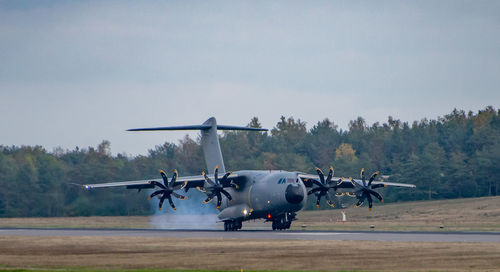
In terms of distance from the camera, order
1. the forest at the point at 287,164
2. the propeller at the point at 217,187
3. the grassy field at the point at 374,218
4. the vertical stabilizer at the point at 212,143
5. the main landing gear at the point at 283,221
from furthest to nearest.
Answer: the forest at the point at 287,164 → the grassy field at the point at 374,218 → the vertical stabilizer at the point at 212,143 → the main landing gear at the point at 283,221 → the propeller at the point at 217,187

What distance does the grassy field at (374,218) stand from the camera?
195ft

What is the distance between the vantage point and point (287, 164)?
313 feet

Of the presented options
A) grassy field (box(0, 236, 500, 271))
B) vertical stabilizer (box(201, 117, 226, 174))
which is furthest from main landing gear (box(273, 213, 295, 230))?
grassy field (box(0, 236, 500, 271))

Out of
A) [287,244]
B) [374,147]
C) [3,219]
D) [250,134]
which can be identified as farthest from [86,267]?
[250,134]

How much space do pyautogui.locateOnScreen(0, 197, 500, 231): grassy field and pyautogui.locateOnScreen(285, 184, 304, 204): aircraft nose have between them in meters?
14.1

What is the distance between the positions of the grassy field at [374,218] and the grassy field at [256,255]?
85.2 ft

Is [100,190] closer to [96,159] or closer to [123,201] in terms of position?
[123,201]

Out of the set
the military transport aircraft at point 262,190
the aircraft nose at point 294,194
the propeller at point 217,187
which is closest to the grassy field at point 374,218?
the military transport aircraft at point 262,190

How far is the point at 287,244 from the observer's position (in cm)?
3131

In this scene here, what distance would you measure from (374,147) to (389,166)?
14759 millimetres

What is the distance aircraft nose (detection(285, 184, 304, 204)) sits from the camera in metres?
43.5

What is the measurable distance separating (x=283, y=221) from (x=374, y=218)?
80.1 ft

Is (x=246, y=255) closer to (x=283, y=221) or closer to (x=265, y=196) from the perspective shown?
(x=265, y=196)

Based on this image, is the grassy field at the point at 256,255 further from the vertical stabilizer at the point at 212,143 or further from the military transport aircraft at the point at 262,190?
the vertical stabilizer at the point at 212,143
